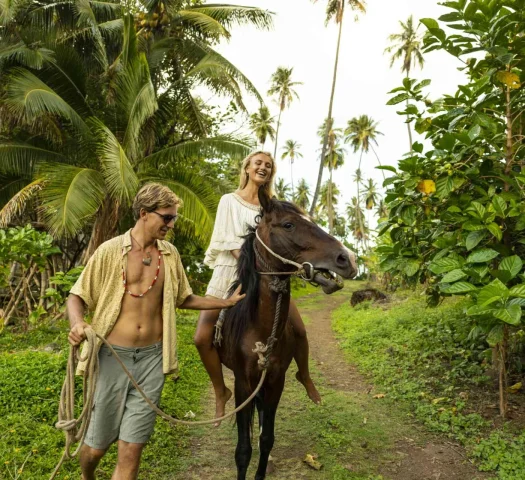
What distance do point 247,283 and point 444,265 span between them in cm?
179

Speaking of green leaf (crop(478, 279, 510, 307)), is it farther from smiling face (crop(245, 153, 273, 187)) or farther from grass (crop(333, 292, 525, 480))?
smiling face (crop(245, 153, 273, 187))

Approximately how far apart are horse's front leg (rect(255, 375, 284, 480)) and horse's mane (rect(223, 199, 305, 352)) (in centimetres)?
48

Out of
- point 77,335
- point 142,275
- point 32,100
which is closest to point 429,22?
point 142,275

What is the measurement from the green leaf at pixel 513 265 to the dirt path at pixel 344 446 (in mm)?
1849

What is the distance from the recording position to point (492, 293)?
11.2ft

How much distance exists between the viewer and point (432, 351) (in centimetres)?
721

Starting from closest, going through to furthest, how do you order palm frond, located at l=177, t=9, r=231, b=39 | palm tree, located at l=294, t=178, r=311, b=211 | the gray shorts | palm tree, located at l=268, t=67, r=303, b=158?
the gray shorts → palm frond, located at l=177, t=9, r=231, b=39 → palm tree, located at l=268, t=67, r=303, b=158 → palm tree, located at l=294, t=178, r=311, b=211

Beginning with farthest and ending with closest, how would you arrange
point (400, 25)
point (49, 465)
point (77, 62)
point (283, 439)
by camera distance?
point (400, 25), point (77, 62), point (283, 439), point (49, 465)

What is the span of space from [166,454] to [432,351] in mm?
4707

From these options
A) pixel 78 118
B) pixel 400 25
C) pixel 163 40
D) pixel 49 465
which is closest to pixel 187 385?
pixel 49 465

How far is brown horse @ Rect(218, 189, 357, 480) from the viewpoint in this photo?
2.83 meters

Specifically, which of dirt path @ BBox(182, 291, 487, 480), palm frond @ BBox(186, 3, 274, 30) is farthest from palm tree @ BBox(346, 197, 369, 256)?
dirt path @ BBox(182, 291, 487, 480)

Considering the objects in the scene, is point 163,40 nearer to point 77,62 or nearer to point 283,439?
point 77,62

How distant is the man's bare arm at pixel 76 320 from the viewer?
8.07 ft
